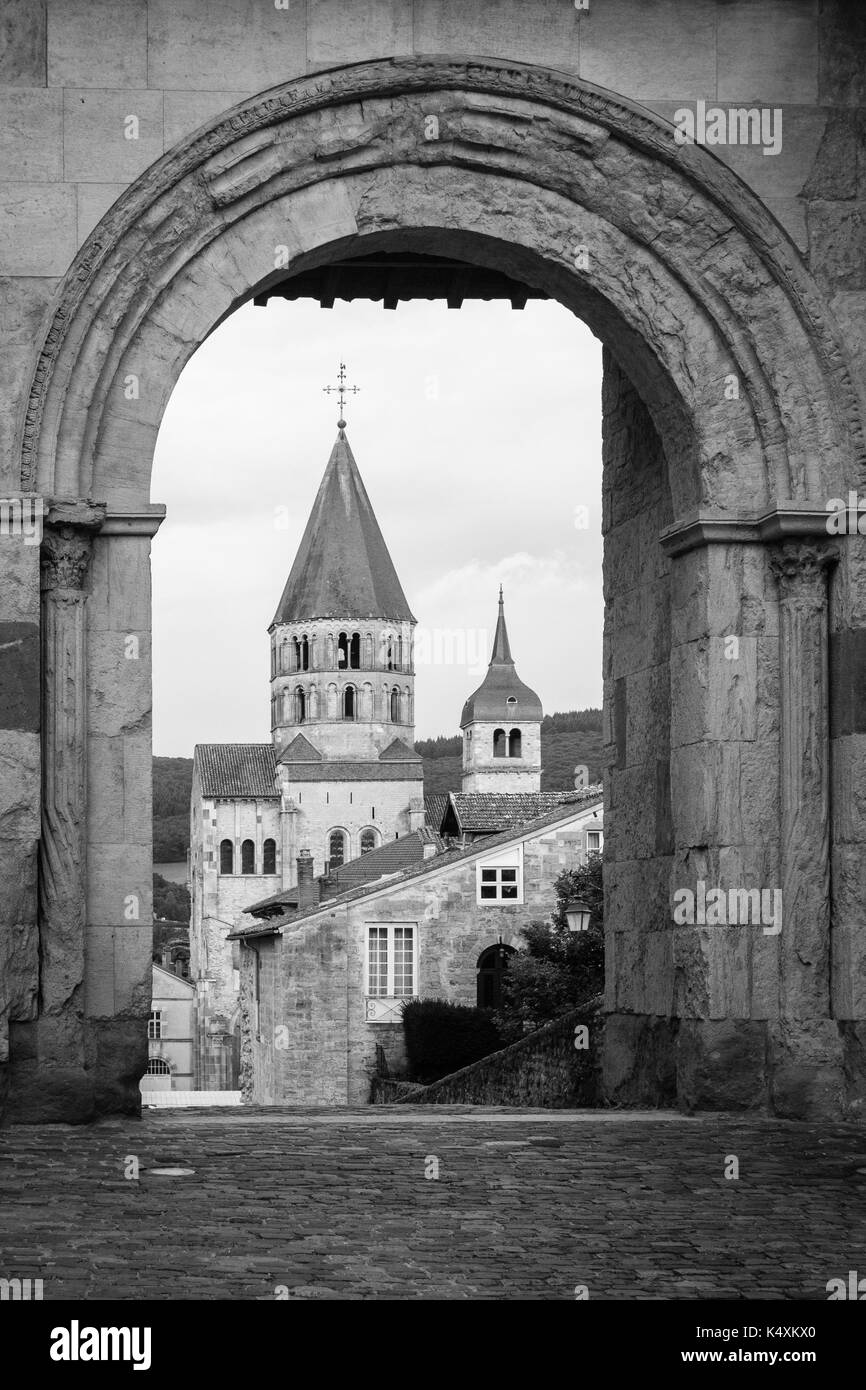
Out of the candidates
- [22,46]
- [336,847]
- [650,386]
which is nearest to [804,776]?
[650,386]

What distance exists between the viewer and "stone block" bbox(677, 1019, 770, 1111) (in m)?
9.63

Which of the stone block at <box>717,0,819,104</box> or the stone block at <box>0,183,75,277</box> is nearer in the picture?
the stone block at <box>0,183,75,277</box>

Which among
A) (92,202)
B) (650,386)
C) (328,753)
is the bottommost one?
(650,386)

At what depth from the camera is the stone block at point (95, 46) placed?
9.61 m

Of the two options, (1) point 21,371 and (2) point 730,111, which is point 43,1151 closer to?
(1) point 21,371

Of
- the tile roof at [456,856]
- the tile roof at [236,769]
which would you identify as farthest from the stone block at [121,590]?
the tile roof at [236,769]

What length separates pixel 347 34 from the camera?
9.80m

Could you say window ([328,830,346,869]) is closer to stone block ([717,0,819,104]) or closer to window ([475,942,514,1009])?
window ([475,942,514,1009])

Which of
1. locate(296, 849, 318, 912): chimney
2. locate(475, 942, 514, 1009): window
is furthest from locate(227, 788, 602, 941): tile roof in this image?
locate(296, 849, 318, 912): chimney

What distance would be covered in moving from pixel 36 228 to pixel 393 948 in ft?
116

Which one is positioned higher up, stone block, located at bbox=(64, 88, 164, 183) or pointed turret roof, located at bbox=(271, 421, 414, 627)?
pointed turret roof, located at bbox=(271, 421, 414, 627)

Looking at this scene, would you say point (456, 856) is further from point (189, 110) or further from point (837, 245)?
point (189, 110)

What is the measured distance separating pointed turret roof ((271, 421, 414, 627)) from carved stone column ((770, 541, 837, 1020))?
309ft

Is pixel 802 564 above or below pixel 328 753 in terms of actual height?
below
